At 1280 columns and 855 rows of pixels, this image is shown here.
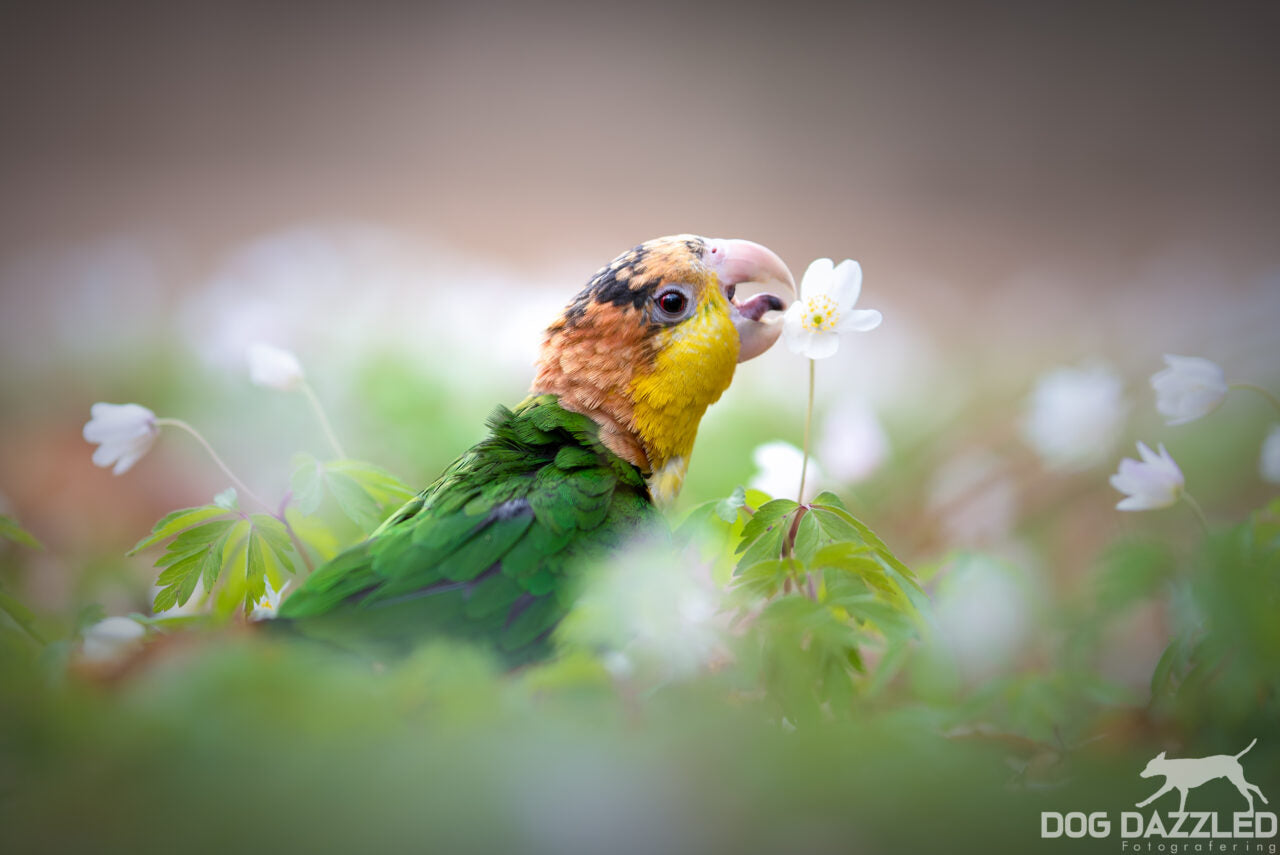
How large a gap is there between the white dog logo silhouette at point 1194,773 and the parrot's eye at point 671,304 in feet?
1.70

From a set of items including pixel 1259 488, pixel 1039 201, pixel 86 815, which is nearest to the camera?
pixel 86 815

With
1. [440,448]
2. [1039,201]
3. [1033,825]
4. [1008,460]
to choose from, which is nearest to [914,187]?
[1039,201]

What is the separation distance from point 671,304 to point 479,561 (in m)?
0.33

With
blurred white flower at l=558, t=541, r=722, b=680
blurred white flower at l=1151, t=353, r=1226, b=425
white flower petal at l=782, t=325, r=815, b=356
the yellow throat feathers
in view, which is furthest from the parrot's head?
blurred white flower at l=1151, t=353, r=1226, b=425

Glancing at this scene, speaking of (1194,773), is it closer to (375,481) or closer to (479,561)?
(479,561)

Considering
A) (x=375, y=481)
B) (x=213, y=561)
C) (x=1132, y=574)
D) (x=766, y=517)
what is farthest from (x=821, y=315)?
(x=213, y=561)

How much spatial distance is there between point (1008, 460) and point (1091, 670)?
32.1 inches

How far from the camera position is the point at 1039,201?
3176 millimetres

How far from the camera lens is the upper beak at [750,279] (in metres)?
0.85

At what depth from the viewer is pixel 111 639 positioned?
1.84 feet

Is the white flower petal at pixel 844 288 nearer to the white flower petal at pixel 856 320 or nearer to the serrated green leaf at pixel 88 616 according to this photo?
the white flower petal at pixel 856 320

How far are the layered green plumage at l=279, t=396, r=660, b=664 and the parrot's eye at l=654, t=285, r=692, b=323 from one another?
179mm

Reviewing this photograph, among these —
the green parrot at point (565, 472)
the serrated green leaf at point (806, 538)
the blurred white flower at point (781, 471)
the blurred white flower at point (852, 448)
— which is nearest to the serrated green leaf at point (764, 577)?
the serrated green leaf at point (806, 538)

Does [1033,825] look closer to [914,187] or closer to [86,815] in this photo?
[86,815]
